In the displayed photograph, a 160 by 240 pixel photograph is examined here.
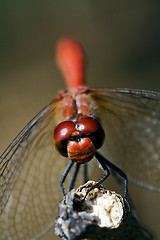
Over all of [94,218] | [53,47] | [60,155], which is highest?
[53,47]

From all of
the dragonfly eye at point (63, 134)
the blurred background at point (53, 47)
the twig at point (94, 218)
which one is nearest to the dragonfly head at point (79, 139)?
the dragonfly eye at point (63, 134)

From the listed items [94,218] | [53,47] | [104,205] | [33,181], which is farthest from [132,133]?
[53,47]

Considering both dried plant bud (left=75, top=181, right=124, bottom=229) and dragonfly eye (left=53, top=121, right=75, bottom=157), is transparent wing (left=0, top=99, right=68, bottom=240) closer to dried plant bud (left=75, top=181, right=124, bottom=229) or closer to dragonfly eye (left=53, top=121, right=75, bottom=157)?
dragonfly eye (left=53, top=121, right=75, bottom=157)

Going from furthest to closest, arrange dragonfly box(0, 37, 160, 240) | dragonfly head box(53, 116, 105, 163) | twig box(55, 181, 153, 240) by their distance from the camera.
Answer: dragonfly box(0, 37, 160, 240) < dragonfly head box(53, 116, 105, 163) < twig box(55, 181, 153, 240)

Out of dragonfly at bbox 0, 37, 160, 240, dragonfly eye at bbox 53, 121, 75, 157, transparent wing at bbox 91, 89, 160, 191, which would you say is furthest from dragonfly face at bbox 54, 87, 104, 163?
transparent wing at bbox 91, 89, 160, 191

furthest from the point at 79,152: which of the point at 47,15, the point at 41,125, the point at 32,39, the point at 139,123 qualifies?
the point at 47,15

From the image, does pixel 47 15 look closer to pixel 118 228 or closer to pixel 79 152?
pixel 79 152

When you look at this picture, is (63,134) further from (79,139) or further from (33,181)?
(33,181)
